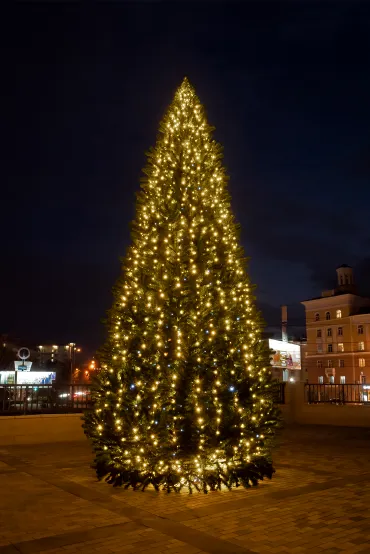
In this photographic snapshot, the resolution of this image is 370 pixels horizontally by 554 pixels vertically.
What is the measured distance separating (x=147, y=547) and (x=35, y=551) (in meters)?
1.08

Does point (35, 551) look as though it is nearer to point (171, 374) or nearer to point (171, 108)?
point (171, 374)

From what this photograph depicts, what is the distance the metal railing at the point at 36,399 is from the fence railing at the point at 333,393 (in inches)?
364

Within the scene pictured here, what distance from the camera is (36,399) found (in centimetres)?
1436

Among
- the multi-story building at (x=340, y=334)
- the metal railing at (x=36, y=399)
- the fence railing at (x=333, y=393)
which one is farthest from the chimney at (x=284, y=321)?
the metal railing at (x=36, y=399)

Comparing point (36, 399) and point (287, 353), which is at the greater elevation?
point (287, 353)

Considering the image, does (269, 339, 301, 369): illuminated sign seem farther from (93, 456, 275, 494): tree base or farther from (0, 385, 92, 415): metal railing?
(93, 456, 275, 494): tree base

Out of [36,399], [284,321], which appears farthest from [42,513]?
[284,321]

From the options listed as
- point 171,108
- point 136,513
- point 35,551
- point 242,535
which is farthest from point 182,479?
point 171,108

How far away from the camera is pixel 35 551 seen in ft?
16.2

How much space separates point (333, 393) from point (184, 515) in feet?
50.1

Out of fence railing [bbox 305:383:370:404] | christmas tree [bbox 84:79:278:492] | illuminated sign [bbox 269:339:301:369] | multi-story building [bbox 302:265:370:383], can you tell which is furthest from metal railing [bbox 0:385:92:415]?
multi-story building [bbox 302:265:370:383]

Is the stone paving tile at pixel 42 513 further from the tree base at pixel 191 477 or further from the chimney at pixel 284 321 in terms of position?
the chimney at pixel 284 321

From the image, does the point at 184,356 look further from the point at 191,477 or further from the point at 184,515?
the point at 184,515

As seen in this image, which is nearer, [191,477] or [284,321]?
[191,477]
